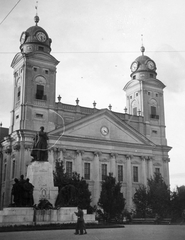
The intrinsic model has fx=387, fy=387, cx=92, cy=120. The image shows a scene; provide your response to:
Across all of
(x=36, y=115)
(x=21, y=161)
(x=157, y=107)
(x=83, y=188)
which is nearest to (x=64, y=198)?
(x=83, y=188)

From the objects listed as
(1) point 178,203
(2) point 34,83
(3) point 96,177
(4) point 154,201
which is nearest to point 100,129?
(3) point 96,177

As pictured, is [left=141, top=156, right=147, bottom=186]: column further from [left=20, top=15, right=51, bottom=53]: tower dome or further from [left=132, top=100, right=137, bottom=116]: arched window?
[left=20, top=15, right=51, bottom=53]: tower dome

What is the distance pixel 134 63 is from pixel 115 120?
14809 millimetres

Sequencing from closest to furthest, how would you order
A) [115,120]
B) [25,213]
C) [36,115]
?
[25,213] < [36,115] < [115,120]

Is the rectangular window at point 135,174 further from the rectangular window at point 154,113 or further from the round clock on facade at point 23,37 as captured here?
the round clock on facade at point 23,37

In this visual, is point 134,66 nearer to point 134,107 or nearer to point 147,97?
point 147,97

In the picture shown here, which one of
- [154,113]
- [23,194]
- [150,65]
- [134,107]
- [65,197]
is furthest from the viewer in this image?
[150,65]

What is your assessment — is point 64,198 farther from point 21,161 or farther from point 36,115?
point 36,115

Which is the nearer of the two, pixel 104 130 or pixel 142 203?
pixel 142 203

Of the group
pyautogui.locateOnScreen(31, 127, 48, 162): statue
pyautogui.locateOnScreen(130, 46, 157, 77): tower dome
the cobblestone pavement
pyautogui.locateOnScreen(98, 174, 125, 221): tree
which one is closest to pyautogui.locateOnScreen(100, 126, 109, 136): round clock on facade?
pyautogui.locateOnScreen(98, 174, 125, 221): tree

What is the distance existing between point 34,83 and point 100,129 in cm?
1160

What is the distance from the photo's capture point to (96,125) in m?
56.4

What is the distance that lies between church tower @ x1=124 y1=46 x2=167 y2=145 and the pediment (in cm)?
461

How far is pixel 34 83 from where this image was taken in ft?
178
